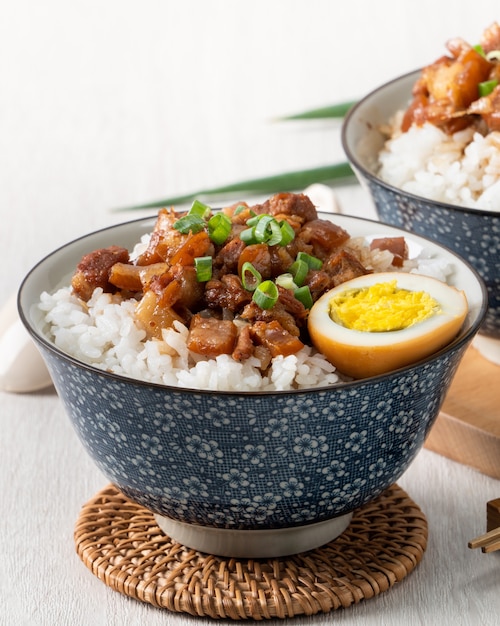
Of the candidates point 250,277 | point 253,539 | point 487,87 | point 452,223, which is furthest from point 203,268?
point 487,87

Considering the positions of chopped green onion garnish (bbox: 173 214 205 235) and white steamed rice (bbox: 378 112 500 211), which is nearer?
chopped green onion garnish (bbox: 173 214 205 235)

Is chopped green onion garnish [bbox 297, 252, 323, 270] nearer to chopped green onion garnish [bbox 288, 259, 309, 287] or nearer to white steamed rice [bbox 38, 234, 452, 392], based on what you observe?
chopped green onion garnish [bbox 288, 259, 309, 287]

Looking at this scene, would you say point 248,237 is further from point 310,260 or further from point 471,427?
point 471,427

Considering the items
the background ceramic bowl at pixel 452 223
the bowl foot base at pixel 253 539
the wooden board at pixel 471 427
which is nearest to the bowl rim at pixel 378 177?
the background ceramic bowl at pixel 452 223

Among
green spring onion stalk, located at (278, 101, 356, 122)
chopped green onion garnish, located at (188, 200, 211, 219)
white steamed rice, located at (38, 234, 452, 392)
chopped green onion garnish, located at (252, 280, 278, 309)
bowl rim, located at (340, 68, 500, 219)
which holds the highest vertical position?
chopped green onion garnish, located at (188, 200, 211, 219)

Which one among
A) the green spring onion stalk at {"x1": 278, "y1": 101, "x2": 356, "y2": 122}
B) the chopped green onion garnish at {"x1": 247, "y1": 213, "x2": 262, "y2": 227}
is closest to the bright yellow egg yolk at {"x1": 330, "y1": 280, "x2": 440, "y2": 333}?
the chopped green onion garnish at {"x1": 247, "y1": 213, "x2": 262, "y2": 227}
